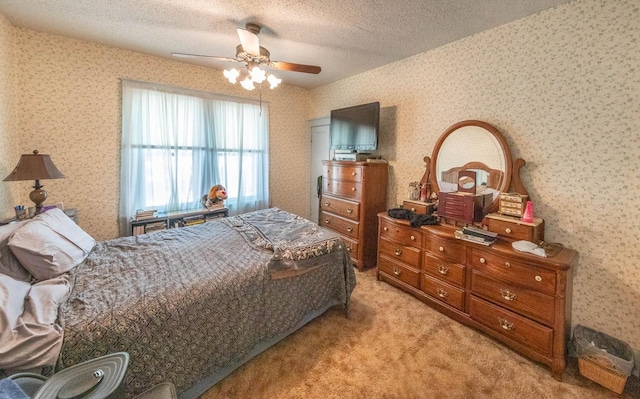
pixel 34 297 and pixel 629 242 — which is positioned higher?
pixel 629 242

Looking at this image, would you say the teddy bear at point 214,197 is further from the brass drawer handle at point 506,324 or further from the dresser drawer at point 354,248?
the brass drawer handle at point 506,324

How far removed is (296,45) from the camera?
2639 millimetres

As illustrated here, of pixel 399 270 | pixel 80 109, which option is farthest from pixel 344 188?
pixel 80 109

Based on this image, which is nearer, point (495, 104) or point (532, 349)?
point (532, 349)

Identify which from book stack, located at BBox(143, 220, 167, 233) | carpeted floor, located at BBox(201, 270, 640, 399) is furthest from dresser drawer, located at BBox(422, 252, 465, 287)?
book stack, located at BBox(143, 220, 167, 233)

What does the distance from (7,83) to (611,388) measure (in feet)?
17.0

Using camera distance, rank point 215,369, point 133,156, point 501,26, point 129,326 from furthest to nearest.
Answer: point 133,156 → point 501,26 → point 215,369 → point 129,326

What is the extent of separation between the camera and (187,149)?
11.2 ft

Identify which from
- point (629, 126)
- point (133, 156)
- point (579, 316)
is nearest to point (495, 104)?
point (629, 126)

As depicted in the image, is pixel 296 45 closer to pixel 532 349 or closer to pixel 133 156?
pixel 133 156

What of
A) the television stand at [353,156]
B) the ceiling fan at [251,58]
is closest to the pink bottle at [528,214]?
the television stand at [353,156]

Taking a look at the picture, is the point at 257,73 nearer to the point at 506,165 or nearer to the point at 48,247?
Answer: the point at 48,247

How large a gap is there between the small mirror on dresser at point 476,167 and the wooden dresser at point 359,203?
0.78 meters

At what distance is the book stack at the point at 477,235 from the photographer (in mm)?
2016
